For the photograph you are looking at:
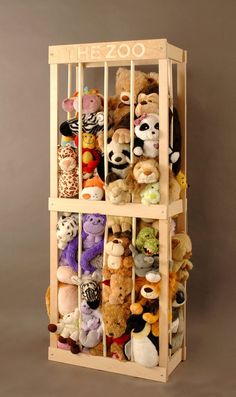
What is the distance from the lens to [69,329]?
9.59 ft

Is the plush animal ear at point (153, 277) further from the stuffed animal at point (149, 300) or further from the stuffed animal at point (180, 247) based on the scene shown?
the stuffed animal at point (180, 247)

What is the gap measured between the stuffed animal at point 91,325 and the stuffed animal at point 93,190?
1.53ft

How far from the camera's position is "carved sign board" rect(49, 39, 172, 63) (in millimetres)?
2615

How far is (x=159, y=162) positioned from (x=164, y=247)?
0.35 meters

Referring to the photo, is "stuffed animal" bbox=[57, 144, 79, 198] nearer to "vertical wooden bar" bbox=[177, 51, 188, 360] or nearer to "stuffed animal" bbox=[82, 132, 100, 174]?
"stuffed animal" bbox=[82, 132, 100, 174]

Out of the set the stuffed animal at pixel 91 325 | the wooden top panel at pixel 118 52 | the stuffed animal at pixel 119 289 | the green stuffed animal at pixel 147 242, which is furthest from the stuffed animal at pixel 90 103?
the stuffed animal at pixel 91 325

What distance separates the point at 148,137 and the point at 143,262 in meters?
0.52

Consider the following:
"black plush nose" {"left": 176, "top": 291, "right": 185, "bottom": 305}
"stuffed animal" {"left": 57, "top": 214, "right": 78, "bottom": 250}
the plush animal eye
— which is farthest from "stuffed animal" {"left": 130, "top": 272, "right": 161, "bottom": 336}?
the plush animal eye

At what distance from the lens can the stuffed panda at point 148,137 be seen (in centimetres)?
265

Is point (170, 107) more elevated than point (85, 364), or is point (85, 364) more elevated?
point (170, 107)
